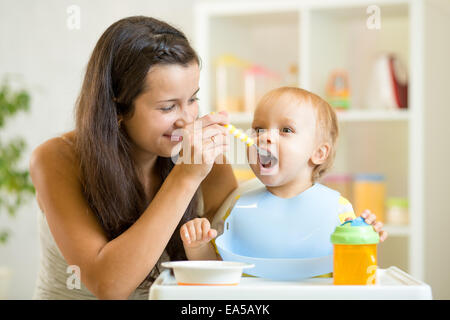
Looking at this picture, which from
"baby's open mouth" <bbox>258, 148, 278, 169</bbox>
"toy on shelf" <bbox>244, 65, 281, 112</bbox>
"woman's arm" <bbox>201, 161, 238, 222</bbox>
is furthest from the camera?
"toy on shelf" <bbox>244, 65, 281, 112</bbox>

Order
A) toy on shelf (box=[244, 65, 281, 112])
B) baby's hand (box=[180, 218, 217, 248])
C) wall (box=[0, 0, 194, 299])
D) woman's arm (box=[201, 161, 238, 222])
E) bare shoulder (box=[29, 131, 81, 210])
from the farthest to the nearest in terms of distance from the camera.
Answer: wall (box=[0, 0, 194, 299]) → toy on shelf (box=[244, 65, 281, 112]) → woman's arm (box=[201, 161, 238, 222]) → bare shoulder (box=[29, 131, 81, 210]) → baby's hand (box=[180, 218, 217, 248])

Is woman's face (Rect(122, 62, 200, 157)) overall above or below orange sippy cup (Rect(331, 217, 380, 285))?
above

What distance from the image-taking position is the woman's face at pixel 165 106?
1223 millimetres

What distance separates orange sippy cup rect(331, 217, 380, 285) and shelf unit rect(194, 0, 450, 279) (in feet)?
5.95

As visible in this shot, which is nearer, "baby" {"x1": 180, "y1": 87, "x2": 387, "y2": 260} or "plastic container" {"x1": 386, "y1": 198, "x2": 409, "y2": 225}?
"baby" {"x1": 180, "y1": 87, "x2": 387, "y2": 260}

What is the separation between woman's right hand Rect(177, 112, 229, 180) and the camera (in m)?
1.08

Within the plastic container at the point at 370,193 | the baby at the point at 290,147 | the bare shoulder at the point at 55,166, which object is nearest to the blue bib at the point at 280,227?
the baby at the point at 290,147

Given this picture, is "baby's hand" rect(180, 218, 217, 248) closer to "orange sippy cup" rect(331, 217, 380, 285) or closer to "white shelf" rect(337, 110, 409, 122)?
"orange sippy cup" rect(331, 217, 380, 285)

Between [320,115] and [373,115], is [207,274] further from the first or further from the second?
[373,115]

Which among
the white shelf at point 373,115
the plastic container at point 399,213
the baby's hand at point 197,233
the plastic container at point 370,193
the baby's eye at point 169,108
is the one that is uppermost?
the baby's eye at point 169,108

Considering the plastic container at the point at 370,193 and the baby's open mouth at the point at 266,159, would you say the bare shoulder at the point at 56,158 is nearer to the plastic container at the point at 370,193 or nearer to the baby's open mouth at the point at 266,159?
the baby's open mouth at the point at 266,159

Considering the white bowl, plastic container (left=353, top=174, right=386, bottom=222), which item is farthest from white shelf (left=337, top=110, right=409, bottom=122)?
the white bowl

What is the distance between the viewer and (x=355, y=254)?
3.04ft

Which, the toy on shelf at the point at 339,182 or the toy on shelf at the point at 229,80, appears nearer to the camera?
the toy on shelf at the point at 339,182
